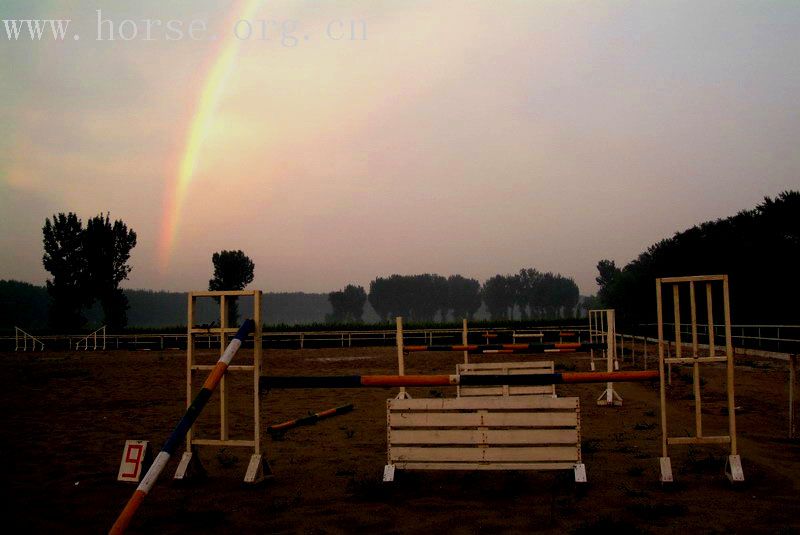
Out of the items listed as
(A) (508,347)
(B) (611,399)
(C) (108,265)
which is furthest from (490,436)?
(C) (108,265)

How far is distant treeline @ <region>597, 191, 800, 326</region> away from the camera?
41812mm

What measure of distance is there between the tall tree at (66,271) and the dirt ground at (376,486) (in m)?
60.9

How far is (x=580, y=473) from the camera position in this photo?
6281 millimetres

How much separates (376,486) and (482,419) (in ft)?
4.11

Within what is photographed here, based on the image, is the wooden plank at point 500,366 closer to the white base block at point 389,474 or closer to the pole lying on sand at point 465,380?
the pole lying on sand at point 465,380

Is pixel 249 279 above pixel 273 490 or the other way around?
above

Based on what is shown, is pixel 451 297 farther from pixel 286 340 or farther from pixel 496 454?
pixel 496 454

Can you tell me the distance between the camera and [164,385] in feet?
64.6

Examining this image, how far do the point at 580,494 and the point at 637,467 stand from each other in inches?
59.5

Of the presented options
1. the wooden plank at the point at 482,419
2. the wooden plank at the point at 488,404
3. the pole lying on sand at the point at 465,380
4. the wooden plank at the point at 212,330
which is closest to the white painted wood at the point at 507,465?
the wooden plank at the point at 482,419

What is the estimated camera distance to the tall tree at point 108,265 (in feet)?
226

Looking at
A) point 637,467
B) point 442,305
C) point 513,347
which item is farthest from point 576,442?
point 442,305

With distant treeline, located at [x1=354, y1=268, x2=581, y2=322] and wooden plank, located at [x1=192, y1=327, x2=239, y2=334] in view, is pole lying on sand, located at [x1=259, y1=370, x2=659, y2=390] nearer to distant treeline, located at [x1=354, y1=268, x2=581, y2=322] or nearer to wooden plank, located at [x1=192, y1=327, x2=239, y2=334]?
wooden plank, located at [x1=192, y1=327, x2=239, y2=334]

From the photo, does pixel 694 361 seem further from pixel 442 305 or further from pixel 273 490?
pixel 442 305
